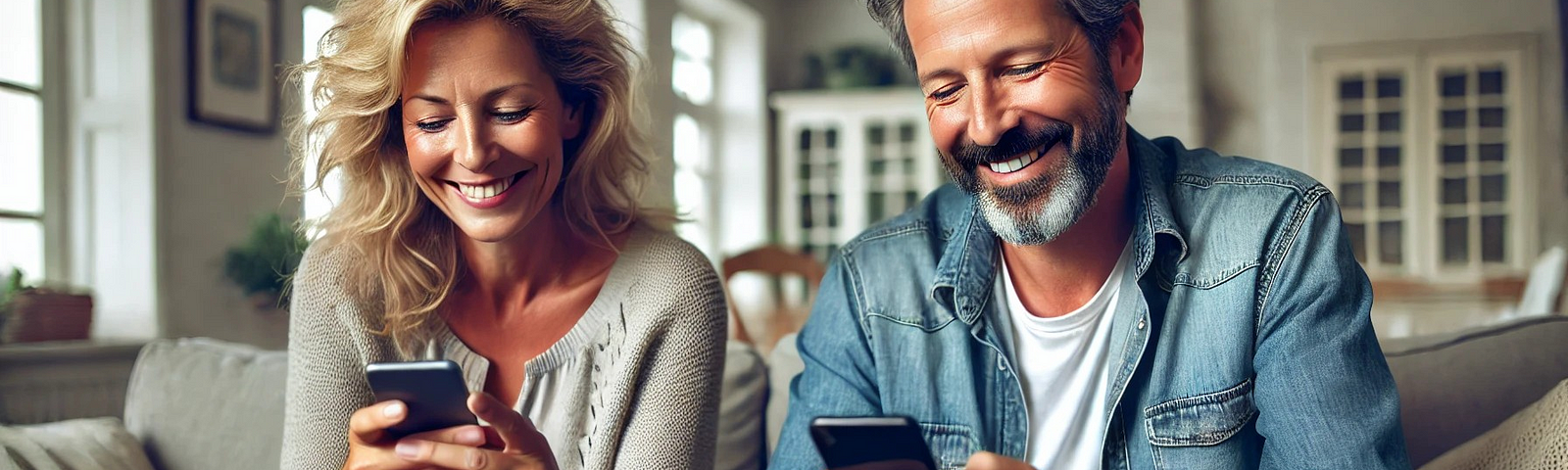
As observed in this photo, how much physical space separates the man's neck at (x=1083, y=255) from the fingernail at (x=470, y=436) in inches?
21.3

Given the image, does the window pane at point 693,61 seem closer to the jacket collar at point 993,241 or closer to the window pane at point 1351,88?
the window pane at point 1351,88

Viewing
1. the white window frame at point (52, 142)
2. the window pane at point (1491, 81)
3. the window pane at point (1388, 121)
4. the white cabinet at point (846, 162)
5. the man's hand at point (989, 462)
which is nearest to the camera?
the man's hand at point (989, 462)

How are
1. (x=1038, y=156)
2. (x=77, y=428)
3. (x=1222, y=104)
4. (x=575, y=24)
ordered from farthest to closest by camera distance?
(x=1222, y=104) → (x=77, y=428) → (x=575, y=24) → (x=1038, y=156)

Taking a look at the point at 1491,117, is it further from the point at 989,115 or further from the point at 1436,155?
the point at 989,115

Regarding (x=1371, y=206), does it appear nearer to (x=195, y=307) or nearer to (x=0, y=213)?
(x=195, y=307)

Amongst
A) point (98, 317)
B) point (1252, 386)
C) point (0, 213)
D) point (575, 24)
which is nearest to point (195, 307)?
point (98, 317)

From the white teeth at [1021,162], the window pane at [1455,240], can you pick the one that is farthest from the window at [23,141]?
the window pane at [1455,240]

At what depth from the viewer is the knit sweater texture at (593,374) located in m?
1.15

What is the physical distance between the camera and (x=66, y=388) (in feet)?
7.32

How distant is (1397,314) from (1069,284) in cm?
505

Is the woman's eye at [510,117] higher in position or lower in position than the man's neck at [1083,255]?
higher

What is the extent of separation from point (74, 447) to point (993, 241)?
3.68 ft

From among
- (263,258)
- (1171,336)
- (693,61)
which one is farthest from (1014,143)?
(693,61)

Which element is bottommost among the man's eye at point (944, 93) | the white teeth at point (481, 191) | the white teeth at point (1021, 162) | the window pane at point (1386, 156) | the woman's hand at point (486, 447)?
the woman's hand at point (486, 447)
